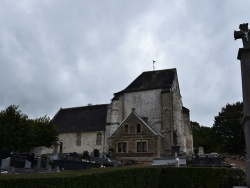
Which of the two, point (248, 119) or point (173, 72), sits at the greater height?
point (173, 72)

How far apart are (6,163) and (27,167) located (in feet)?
7.64

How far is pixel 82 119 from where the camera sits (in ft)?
149

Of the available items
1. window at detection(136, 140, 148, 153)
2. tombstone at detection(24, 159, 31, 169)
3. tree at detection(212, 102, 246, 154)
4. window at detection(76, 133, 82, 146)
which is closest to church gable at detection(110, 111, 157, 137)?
window at detection(136, 140, 148, 153)

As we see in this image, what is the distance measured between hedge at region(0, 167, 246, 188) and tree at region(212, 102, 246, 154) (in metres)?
37.3

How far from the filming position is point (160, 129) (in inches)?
1558

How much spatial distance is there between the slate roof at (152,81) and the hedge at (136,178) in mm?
28430

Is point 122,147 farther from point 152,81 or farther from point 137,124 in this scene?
point 152,81

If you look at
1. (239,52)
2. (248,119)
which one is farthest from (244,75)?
(248,119)

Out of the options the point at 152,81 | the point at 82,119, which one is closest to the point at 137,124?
the point at 152,81

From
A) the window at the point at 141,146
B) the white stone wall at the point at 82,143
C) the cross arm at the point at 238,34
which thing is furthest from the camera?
the white stone wall at the point at 82,143

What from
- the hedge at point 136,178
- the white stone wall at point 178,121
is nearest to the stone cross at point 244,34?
the hedge at point 136,178

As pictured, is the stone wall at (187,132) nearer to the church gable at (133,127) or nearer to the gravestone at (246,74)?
the church gable at (133,127)

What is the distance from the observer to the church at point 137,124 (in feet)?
124

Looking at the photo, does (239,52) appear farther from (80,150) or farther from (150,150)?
(80,150)
